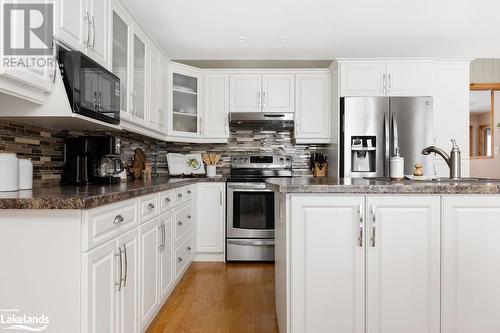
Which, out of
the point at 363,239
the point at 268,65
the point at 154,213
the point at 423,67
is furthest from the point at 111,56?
the point at 423,67

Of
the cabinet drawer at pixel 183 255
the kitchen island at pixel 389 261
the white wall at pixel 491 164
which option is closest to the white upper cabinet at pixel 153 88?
the cabinet drawer at pixel 183 255

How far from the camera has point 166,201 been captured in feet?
8.55

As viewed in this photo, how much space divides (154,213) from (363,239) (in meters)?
1.32

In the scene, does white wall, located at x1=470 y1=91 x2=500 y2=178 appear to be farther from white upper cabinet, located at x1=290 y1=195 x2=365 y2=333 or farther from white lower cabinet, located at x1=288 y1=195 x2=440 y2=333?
white upper cabinet, located at x1=290 y1=195 x2=365 y2=333

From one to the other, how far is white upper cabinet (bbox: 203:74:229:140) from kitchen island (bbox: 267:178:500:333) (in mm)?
2568

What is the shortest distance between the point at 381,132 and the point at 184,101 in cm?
224

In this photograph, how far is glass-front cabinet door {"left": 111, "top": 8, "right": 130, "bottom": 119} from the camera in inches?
94.9

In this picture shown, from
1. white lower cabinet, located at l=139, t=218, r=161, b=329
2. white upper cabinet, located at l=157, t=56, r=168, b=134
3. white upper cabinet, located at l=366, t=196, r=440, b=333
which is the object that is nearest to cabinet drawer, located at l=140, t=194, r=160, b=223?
white lower cabinet, located at l=139, t=218, r=161, b=329

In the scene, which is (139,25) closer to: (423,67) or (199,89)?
(199,89)

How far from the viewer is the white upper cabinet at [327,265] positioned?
A: 1.73 meters

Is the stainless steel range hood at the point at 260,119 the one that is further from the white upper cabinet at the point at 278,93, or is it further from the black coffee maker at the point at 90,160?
the black coffee maker at the point at 90,160

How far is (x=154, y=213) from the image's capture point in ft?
7.47

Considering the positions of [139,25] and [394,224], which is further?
[139,25]

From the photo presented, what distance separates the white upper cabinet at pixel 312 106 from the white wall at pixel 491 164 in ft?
11.4
